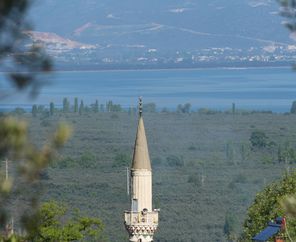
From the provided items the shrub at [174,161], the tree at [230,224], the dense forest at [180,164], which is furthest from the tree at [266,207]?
the shrub at [174,161]

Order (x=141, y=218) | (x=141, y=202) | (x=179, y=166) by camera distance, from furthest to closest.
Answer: (x=179, y=166)
(x=141, y=202)
(x=141, y=218)

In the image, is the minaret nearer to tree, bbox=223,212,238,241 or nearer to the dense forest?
the dense forest

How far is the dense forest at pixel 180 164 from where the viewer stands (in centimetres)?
7556

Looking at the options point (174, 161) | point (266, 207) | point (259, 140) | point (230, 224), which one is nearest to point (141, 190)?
point (266, 207)

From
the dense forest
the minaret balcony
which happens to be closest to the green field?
the dense forest

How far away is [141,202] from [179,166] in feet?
250

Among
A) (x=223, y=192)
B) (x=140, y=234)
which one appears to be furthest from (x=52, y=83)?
(x=223, y=192)

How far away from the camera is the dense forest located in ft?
248

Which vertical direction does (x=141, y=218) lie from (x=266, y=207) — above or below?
above

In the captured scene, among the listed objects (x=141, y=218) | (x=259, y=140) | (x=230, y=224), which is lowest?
(x=230, y=224)

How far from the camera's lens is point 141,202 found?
37031 millimetres

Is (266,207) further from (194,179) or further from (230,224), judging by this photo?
(194,179)

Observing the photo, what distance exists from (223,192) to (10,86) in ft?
273

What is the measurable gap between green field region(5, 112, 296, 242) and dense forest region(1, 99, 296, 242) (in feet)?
0.22
